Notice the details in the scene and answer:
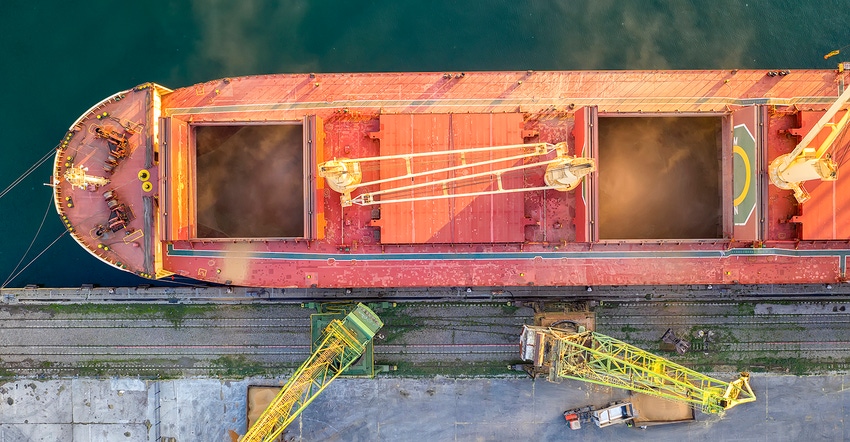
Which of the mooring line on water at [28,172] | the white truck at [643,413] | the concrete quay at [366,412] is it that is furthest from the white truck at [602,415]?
the mooring line on water at [28,172]

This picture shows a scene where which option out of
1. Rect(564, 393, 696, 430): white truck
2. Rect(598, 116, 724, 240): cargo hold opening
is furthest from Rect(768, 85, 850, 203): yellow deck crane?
Rect(564, 393, 696, 430): white truck

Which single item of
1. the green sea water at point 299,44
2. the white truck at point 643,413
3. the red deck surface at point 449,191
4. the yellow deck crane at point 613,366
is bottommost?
the white truck at point 643,413

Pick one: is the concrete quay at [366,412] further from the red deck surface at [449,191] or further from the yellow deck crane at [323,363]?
the red deck surface at [449,191]

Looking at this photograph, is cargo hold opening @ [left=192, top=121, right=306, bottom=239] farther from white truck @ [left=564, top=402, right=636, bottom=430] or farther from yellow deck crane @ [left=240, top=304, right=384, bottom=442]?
white truck @ [left=564, top=402, right=636, bottom=430]

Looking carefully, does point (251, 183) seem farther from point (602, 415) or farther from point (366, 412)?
point (602, 415)

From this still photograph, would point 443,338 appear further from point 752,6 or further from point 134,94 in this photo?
point 752,6

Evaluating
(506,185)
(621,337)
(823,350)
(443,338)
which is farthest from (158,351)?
(823,350)
